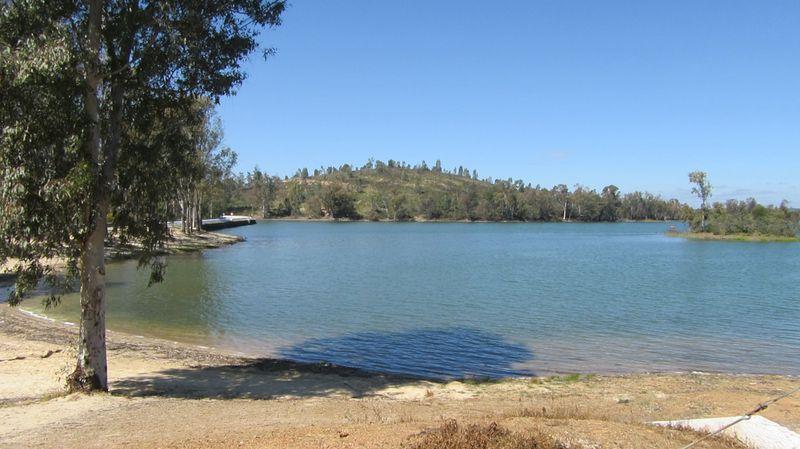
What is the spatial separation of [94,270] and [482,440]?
29.1ft

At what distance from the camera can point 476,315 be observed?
84.9 ft

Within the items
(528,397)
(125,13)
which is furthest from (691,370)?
(125,13)

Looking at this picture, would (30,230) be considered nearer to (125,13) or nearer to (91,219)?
(91,219)

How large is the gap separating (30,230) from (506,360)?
42.8 feet

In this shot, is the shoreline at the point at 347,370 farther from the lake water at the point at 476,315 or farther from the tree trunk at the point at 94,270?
the tree trunk at the point at 94,270

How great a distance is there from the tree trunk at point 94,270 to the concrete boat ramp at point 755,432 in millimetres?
10698

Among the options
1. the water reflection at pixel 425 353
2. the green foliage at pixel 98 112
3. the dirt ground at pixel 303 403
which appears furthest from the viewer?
the water reflection at pixel 425 353

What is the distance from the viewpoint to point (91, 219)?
1127cm

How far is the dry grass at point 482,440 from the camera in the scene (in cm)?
667

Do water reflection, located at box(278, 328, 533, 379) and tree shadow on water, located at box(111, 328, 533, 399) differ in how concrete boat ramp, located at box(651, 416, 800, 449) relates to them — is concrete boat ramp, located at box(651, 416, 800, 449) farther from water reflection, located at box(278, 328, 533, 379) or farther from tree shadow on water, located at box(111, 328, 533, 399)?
water reflection, located at box(278, 328, 533, 379)

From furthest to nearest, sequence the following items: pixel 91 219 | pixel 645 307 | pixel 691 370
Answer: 1. pixel 645 307
2. pixel 691 370
3. pixel 91 219

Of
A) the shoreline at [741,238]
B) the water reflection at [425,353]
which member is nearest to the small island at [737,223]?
the shoreline at [741,238]

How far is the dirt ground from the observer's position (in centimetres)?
837

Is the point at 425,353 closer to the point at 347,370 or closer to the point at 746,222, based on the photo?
the point at 347,370
